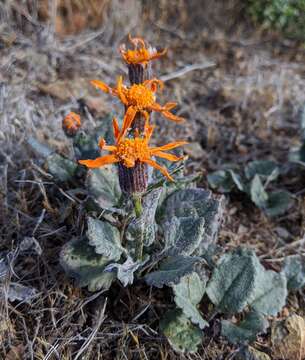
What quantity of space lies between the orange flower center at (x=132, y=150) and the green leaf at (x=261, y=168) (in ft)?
3.70

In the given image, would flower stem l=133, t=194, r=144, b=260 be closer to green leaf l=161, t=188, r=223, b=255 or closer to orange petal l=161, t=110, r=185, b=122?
green leaf l=161, t=188, r=223, b=255

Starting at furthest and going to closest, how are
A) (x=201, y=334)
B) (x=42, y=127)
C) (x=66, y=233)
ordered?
(x=42, y=127) < (x=66, y=233) < (x=201, y=334)

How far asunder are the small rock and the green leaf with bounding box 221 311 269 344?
7 centimetres

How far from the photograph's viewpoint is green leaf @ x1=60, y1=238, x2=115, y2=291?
1642 millimetres

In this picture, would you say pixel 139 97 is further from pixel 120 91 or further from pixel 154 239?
pixel 154 239

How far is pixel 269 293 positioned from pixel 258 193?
634mm


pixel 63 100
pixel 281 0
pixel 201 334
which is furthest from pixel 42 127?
pixel 281 0

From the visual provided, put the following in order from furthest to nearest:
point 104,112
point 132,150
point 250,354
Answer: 1. point 104,112
2. point 250,354
3. point 132,150

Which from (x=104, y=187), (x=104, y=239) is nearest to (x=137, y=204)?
(x=104, y=239)

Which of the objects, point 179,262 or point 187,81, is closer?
point 179,262

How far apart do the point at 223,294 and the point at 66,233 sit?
0.75 metres

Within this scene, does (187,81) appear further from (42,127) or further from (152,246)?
(152,246)

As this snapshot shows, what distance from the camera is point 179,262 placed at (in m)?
1.61

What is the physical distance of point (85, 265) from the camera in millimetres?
1691
